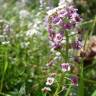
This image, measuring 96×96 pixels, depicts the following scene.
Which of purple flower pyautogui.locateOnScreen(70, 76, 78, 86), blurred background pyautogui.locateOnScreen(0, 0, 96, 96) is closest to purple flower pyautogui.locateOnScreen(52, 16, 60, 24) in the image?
purple flower pyautogui.locateOnScreen(70, 76, 78, 86)

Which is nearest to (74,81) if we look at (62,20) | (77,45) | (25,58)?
(77,45)

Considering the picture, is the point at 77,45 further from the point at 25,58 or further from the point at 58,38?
the point at 25,58

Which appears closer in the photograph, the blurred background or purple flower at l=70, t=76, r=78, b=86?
purple flower at l=70, t=76, r=78, b=86

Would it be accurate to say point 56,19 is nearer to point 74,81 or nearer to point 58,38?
point 58,38

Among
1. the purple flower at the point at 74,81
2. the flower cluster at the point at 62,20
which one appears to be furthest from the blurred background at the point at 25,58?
the flower cluster at the point at 62,20

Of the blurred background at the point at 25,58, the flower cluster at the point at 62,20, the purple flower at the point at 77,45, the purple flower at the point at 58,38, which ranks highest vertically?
the flower cluster at the point at 62,20

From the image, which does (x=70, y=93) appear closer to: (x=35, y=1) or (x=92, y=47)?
(x=92, y=47)

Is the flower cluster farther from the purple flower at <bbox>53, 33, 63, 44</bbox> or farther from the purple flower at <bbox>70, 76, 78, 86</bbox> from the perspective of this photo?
the purple flower at <bbox>70, 76, 78, 86</bbox>

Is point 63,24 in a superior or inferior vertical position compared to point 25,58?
superior

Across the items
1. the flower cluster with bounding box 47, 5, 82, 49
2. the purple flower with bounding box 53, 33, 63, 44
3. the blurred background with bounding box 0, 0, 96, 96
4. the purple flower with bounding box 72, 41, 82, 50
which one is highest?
the flower cluster with bounding box 47, 5, 82, 49

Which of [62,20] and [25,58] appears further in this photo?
[25,58]

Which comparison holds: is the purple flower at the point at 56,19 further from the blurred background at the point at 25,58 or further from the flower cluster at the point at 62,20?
the blurred background at the point at 25,58

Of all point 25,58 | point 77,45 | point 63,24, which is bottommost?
point 25,58

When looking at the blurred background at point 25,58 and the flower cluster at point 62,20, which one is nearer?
the flower cluster at point 62,20
